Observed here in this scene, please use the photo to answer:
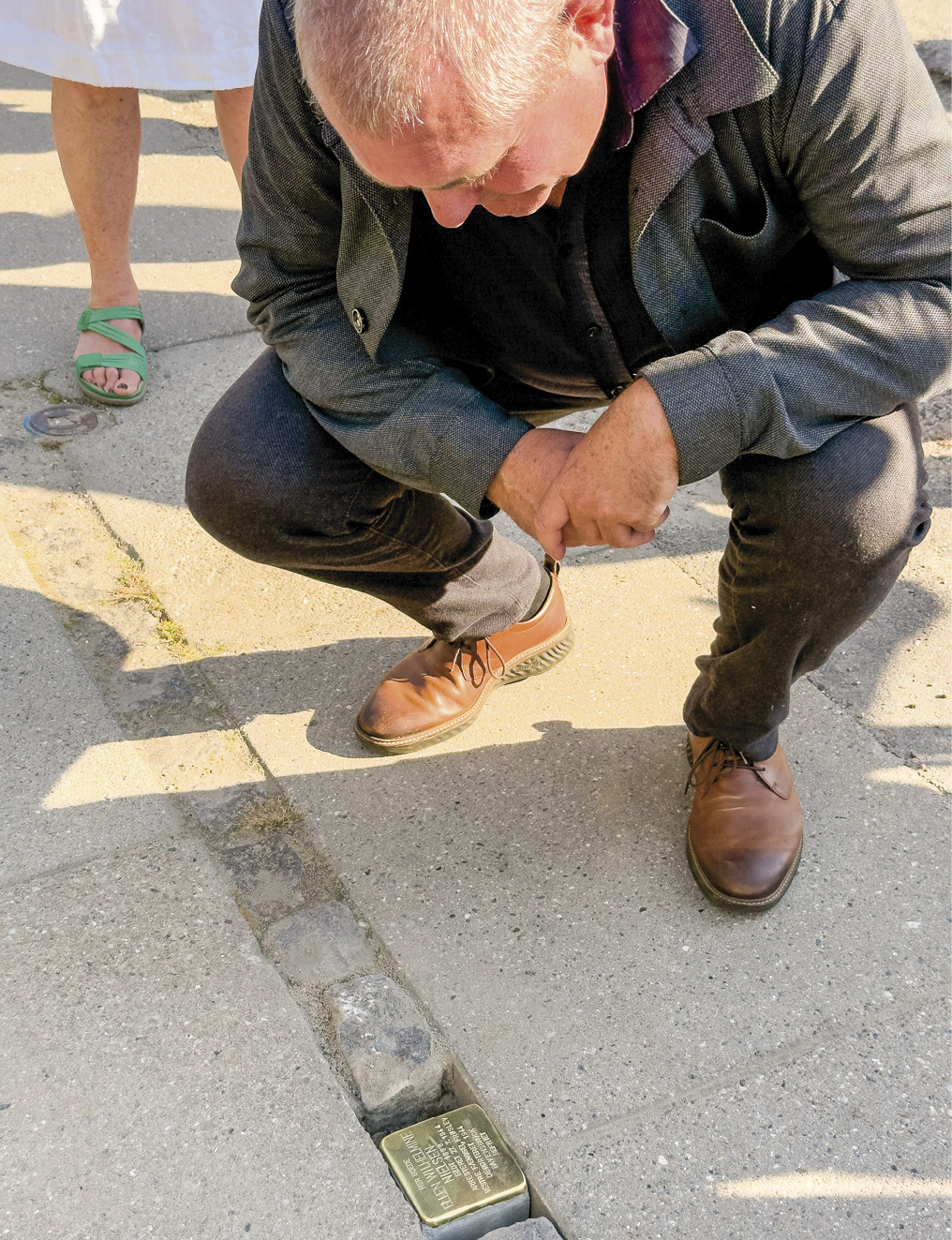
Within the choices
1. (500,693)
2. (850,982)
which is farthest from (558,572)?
(850,982)

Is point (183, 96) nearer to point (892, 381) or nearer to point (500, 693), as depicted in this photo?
point (500, 693)

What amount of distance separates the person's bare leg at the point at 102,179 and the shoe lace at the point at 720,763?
1782mm

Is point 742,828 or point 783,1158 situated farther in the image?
point 742,828

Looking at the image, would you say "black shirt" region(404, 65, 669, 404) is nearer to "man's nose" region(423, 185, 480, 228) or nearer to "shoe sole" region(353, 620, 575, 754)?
"man's nose" region(423, 185, 480, 228)

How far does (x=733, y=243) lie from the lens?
1.73 m

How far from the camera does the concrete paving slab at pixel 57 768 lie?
199cm

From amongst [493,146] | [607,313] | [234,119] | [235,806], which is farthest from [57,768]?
[234,119]

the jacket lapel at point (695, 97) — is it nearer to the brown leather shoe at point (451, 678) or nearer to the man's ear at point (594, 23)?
the man's ear at point (594, 23)

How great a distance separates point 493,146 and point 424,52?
134 millimetres

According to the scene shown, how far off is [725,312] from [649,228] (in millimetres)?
200

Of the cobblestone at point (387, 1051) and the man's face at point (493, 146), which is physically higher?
the man's face at point (493, 146)

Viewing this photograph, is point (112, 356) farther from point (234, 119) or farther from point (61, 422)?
point (234, 119)

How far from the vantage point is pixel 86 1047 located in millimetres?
1687

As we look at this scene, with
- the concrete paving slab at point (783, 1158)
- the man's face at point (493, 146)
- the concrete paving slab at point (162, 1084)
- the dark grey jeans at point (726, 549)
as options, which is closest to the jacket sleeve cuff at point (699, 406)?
the dark grey jeans at point (726, 549)
